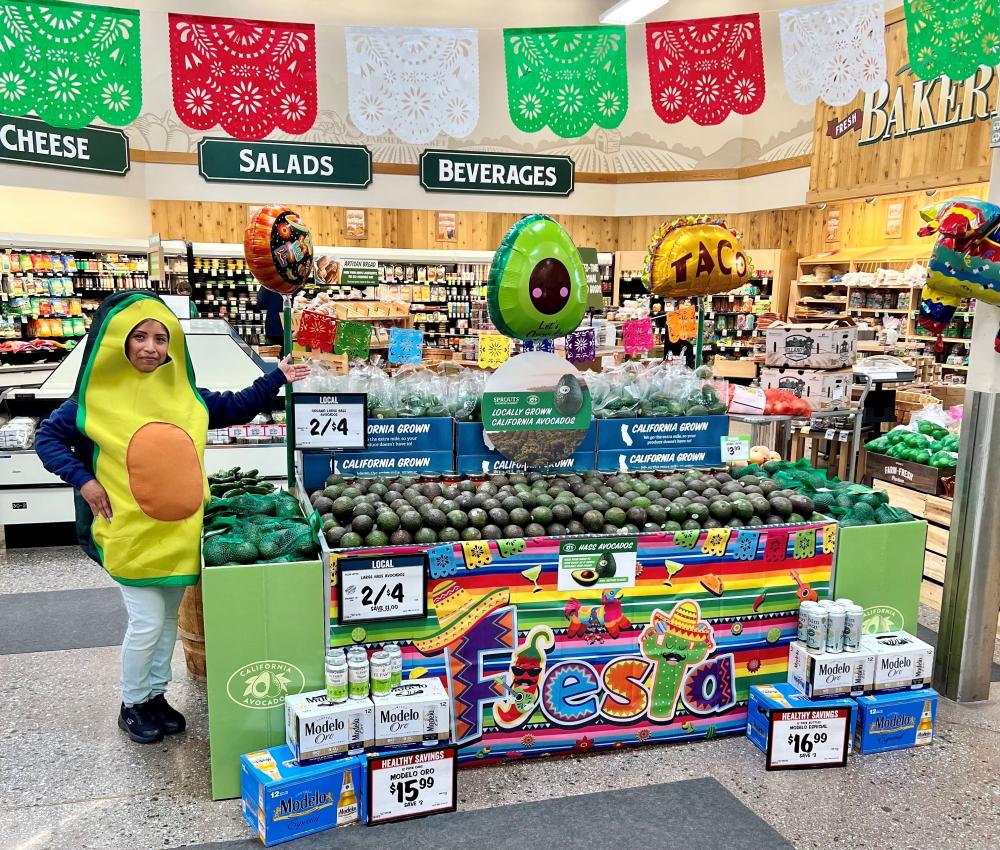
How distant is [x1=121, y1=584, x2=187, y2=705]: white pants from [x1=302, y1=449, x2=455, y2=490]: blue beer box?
690 mm

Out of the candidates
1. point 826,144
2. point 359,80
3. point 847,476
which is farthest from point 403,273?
point 359,80

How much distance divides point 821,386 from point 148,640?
5.07 meters

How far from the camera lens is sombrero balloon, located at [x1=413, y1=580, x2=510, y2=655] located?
2.86 m

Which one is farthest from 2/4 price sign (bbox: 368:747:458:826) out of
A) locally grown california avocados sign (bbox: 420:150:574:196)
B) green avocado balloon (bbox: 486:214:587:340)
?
locally grown california avocados sign (bbox: 420:150:574:196)

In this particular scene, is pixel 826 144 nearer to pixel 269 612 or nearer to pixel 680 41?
pixel 680 41

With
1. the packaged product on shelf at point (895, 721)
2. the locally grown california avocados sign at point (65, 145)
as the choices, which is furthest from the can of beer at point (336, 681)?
the locally grown california avocados sign at point (65, 145)

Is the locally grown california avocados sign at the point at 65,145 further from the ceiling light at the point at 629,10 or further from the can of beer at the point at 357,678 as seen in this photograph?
the can of beer at the point at 357,678

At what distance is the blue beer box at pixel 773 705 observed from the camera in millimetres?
2941

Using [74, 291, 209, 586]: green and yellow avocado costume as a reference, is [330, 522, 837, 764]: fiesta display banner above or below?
below

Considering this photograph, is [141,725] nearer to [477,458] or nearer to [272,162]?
[477,458]

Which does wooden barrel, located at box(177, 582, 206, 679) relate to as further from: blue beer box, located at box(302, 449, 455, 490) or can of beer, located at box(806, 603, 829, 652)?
can of beer, located at box(806, 603, 829, 652)

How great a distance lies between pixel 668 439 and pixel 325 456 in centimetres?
153

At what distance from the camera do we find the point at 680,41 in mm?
4234

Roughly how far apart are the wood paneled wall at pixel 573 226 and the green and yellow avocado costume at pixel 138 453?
11.3m
